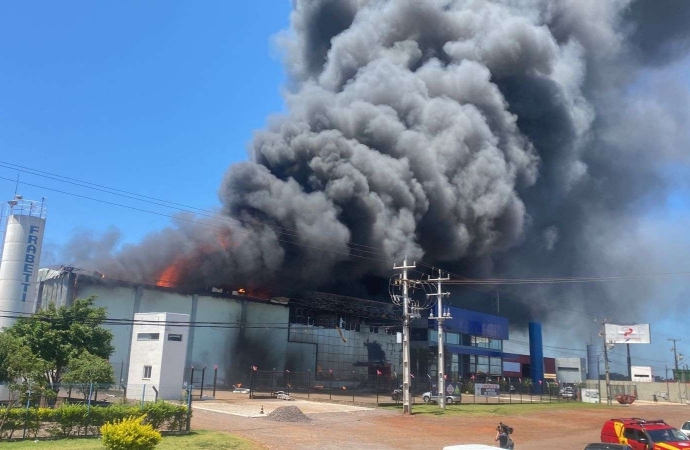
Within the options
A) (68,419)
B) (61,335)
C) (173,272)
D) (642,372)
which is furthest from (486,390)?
(642,372)

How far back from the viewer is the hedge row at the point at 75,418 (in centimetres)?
1906

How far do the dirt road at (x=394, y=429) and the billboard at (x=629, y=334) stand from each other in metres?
36.4

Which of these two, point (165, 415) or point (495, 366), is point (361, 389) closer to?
point (495, 366)

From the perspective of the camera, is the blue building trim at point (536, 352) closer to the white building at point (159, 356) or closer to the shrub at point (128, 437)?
the white building at point (159, 356)

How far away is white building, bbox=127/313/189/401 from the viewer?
35.9m

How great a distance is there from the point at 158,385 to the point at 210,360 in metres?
16.6

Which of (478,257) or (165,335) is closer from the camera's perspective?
(165,335)

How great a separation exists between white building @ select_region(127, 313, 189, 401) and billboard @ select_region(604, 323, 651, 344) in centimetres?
5406

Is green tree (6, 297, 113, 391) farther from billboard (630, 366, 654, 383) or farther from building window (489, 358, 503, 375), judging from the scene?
billboard (630, 366, 654, 383)

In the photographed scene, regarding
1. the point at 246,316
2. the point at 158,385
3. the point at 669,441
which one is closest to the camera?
the point at 669,441

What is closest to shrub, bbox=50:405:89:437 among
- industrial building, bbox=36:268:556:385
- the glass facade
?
industrial building, bbox=36:268:556:385

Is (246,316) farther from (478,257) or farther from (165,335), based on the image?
(478,257)

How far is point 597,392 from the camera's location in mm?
61438

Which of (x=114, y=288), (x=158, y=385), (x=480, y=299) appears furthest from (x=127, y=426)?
(x=480, y=299)
